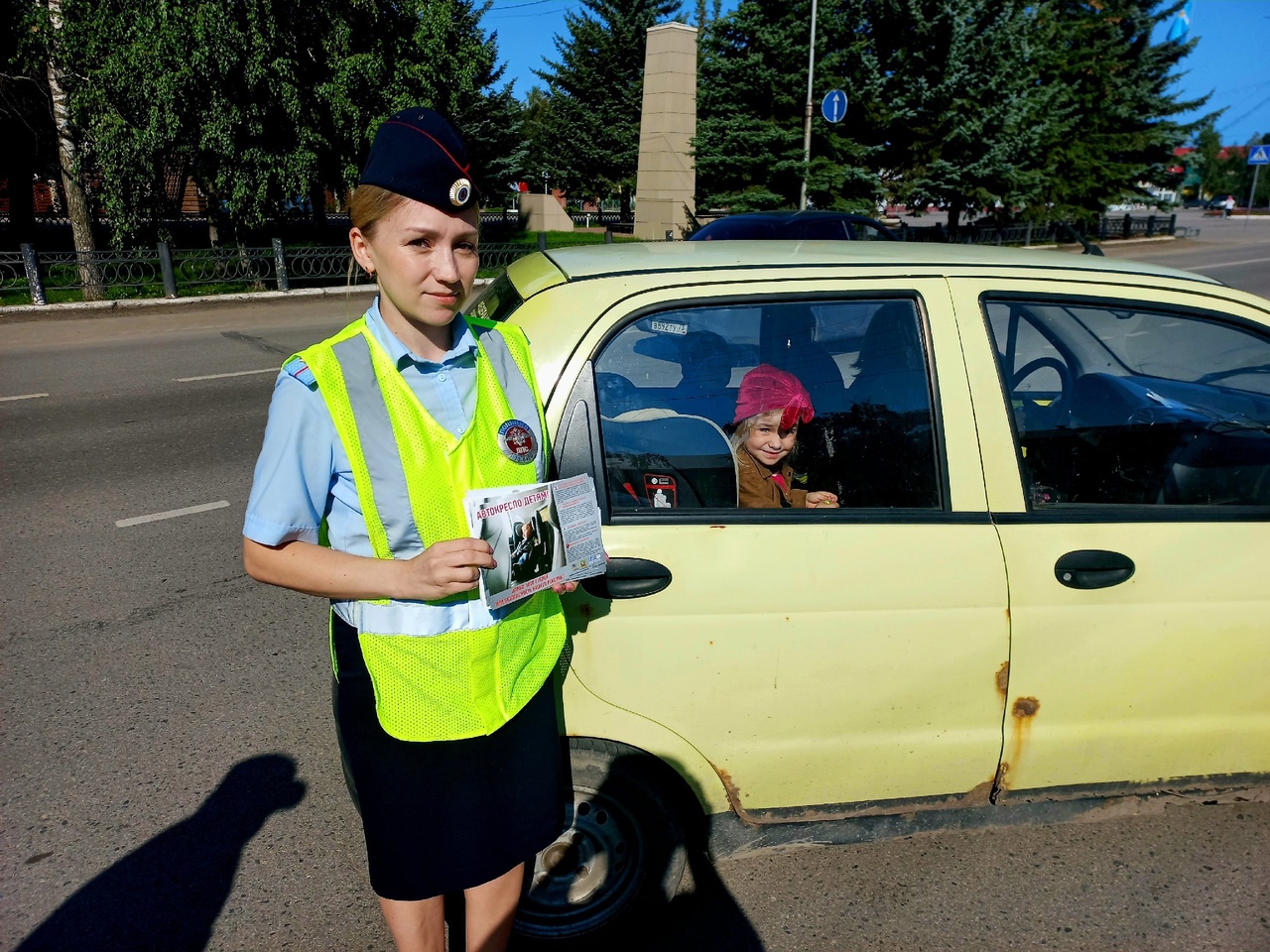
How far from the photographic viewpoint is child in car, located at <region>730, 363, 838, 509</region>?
238 centimetres

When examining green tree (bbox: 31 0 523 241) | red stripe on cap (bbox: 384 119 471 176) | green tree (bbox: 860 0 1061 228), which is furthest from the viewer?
green tree (bbox: 860 0 1061 228)

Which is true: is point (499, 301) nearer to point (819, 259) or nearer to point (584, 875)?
point (819, 259)

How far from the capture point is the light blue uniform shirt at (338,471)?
156 centimetres

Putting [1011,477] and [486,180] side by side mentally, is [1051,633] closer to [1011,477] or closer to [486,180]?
[1011,477]

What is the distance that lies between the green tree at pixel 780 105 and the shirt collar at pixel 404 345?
21.0 m

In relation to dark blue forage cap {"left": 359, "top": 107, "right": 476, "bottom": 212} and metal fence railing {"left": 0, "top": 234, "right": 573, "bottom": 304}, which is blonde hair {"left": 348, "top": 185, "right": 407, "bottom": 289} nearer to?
dark blue forage cap {"left": 359, "top": 107, "right": 476, "bottom": 212}

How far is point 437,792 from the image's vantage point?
1.76m

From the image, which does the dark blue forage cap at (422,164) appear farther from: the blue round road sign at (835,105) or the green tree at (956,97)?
the green tree at (956,97)

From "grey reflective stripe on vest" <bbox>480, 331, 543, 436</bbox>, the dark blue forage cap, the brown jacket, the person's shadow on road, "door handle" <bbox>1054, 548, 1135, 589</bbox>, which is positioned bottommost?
the person's shadow on road

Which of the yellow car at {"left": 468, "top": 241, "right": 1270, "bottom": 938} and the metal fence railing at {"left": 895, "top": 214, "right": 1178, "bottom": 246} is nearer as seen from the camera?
the yellow car at {"left": 468, "top": 241, "right": 1270, "bottom": 938}

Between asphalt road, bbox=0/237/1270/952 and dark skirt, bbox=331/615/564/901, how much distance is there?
0.82m

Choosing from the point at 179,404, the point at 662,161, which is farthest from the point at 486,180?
the point at 179,404

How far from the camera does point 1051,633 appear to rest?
2289 mm

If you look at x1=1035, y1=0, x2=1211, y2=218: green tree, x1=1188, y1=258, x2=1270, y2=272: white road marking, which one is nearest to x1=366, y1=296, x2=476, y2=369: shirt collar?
x1=1188, y1=258, x2=1270, y2=272: white road marking
